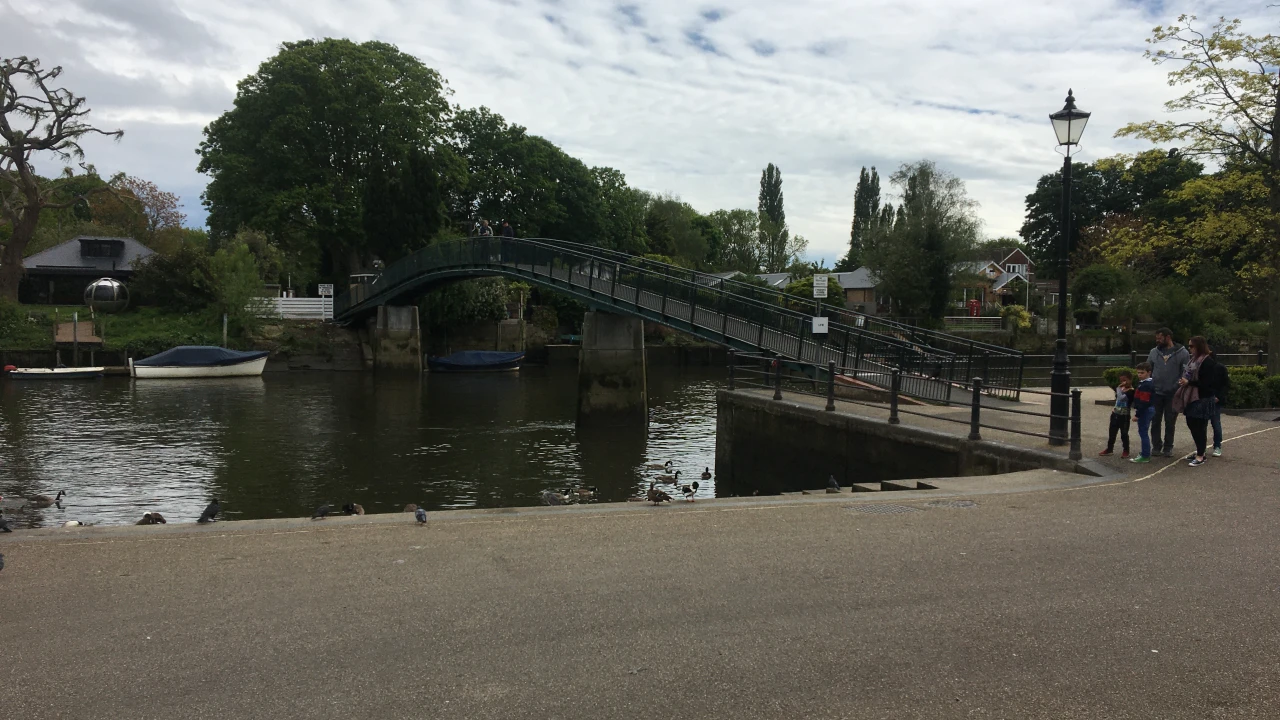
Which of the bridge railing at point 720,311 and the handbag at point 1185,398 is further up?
the bridge railing at point 720,311

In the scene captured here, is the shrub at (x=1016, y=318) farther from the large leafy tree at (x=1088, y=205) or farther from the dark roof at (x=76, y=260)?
the dark roof at (x=76, y=260)

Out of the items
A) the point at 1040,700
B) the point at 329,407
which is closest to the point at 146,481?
the point at 329,407

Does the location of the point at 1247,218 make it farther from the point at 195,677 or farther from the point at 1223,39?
the point at 195,677

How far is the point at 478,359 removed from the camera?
157ft

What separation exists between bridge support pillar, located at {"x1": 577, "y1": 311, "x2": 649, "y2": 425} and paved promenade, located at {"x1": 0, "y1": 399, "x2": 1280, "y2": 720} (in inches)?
775

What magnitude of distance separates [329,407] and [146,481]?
46.7 feet

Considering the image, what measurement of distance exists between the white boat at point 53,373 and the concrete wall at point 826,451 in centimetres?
3395

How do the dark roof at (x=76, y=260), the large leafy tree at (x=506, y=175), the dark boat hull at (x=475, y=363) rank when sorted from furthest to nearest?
1. the large leafy tree at (x=506, y=175)
2. the dark roof at (x=76, y=260)
3. the dark boat hull at (x=475, y=363)

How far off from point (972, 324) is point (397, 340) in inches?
1621

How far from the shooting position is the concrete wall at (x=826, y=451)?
11.6m

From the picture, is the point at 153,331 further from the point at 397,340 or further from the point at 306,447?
the point at 306,447

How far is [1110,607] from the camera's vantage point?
17.5 feet

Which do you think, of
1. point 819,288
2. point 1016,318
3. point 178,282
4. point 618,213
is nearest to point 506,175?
point 618,213

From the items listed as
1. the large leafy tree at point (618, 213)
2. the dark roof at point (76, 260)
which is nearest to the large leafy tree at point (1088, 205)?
the large leafy tree at point (618, 213)
